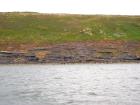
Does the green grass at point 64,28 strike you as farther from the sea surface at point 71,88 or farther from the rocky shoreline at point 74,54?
the sea surface at point 71,88

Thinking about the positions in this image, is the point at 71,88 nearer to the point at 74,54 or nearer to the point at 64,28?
the point at 74,54

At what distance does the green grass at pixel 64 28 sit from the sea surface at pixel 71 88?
3780cm

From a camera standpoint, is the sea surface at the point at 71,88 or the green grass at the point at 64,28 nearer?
the sea surface at the point at 71,88

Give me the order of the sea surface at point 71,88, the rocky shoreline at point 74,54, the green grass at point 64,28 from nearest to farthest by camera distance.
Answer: the sea surface at point 71,88
the rocky shoreline at point 74,54
the green grass at point 64,28

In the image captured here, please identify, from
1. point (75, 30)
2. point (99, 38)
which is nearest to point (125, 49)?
point (99, 38)

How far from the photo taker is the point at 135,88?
57.1m

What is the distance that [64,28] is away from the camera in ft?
420

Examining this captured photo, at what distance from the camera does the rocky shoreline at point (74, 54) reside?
344 feet

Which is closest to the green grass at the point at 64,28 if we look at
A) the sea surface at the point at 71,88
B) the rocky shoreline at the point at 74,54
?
the rocky shoreline at the point at 74,54

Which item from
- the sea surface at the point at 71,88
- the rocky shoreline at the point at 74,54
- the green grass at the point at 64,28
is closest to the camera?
the sea surface at the point at 71,88

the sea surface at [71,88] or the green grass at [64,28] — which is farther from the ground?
the green grass at [64,28]

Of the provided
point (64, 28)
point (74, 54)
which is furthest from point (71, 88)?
point (64, 28)

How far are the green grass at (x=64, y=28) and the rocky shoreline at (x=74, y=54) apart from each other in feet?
18.4

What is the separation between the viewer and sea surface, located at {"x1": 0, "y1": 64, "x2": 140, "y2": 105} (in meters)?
48.1
